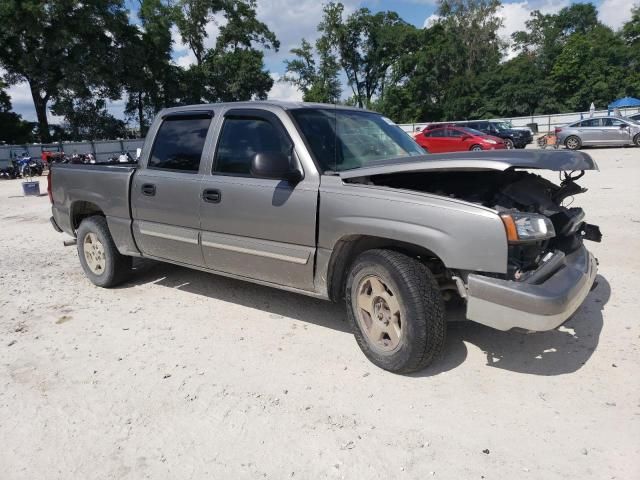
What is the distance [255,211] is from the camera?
4.07 metres

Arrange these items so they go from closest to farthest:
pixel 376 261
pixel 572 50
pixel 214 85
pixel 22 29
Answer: pixel 376 261 < pixel 22 29 < pixel 214 85 < pixel 572 50

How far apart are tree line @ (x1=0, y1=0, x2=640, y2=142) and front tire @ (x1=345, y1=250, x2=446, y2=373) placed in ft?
117

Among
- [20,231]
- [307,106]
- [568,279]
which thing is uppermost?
[307,106]

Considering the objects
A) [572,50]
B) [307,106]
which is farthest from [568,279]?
[572,50]

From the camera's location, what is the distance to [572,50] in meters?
54.6

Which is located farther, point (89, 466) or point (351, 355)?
point (351, 355)


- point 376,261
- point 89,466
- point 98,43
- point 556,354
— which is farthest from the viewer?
point 98,43

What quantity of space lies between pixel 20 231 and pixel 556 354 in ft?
30.2

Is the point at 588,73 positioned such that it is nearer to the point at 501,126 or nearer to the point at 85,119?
the point at 501,126

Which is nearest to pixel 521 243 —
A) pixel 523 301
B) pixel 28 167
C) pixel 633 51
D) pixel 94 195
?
pixel 523 301

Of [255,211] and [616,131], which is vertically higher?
[255,211]

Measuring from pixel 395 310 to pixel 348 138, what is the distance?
5.08 feet

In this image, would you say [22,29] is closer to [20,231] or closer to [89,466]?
[20,231]

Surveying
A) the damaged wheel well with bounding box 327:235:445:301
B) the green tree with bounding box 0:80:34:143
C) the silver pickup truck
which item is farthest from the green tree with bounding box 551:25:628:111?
the damaged wheel well with bounding box 327:235:445:301
